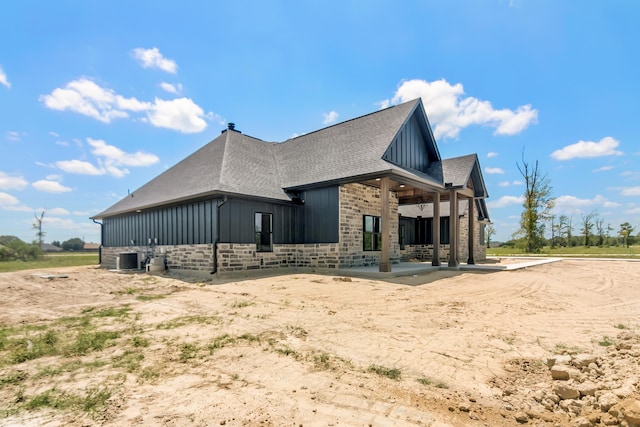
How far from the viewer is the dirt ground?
276 cm

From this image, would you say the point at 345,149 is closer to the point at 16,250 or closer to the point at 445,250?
the point at 445,250

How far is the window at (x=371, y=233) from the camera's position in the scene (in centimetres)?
1455

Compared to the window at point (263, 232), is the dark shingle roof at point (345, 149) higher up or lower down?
higher up

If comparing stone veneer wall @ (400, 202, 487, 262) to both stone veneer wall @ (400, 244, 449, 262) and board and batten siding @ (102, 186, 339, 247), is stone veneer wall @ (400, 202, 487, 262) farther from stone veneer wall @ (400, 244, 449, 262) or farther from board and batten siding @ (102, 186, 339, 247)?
board and batten siding @ (102, 186, 339, 247)

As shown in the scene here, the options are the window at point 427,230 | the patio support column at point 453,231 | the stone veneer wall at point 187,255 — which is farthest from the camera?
the window at point 427,230

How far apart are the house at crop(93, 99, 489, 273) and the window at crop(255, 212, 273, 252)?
0.04 meters

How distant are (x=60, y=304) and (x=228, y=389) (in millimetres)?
6901

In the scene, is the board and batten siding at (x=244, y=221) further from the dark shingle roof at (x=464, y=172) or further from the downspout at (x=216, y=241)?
the dark shingle roof at (x=464, y=172)

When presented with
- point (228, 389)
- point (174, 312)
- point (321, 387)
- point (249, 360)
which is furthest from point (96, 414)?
point (174, 312)

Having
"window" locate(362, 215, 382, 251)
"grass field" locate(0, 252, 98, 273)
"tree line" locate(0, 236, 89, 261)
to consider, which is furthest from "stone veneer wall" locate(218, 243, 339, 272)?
"tree line" locate(0, 236, 89, 261)

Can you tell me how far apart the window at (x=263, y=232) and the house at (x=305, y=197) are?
44 mm

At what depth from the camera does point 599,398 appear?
2.88 m

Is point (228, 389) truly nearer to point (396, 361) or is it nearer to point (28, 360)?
point (396, 361)

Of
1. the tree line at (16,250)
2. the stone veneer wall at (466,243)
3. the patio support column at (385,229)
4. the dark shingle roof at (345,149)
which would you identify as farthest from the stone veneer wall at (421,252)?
the tree line at (16,250)
